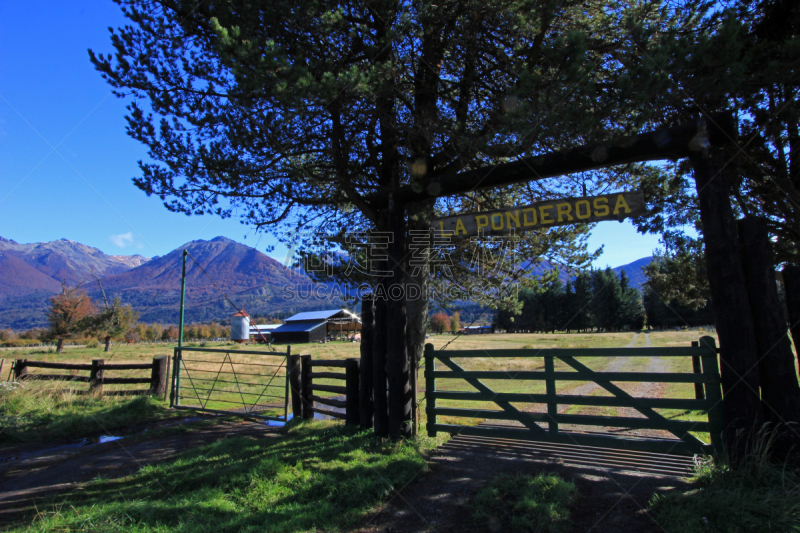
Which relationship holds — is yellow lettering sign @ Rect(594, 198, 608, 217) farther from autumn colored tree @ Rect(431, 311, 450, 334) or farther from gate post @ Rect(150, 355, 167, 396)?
autumn colored tree @ Rect(431, 311, 450, 334)

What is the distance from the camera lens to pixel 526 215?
5.72 meters

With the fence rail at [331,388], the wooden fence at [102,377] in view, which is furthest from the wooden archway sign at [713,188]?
the wooden fence at [102,377]

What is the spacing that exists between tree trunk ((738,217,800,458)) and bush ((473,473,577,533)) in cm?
215

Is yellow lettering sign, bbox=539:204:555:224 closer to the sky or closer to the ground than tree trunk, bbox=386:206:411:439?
closer to the sky

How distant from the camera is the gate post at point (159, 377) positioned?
1171 centimetres

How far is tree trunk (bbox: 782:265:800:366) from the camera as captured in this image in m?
4.23

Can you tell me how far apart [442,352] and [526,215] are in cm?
242

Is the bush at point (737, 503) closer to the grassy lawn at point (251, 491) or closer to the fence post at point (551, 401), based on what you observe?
the fence post at point (551, 401)

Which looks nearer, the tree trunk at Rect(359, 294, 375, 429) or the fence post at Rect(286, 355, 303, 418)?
the tree trunk at Rect(359, 294, 375, 429)

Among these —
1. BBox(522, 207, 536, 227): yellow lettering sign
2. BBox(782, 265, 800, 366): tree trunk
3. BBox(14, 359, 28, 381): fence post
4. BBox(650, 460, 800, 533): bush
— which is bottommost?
BBox(650, 460, 800, 533): bush

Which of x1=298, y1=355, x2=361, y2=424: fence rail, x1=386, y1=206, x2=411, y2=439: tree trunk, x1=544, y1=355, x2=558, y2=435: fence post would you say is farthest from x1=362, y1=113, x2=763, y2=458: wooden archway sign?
x1=298, y1=355, x2=361, y2=424: fence rail

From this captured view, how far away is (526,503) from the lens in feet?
13.0

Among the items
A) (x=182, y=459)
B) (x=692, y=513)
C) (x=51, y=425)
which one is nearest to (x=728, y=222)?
(x=692, y=513)

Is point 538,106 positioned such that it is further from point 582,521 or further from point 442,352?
point 582,521
